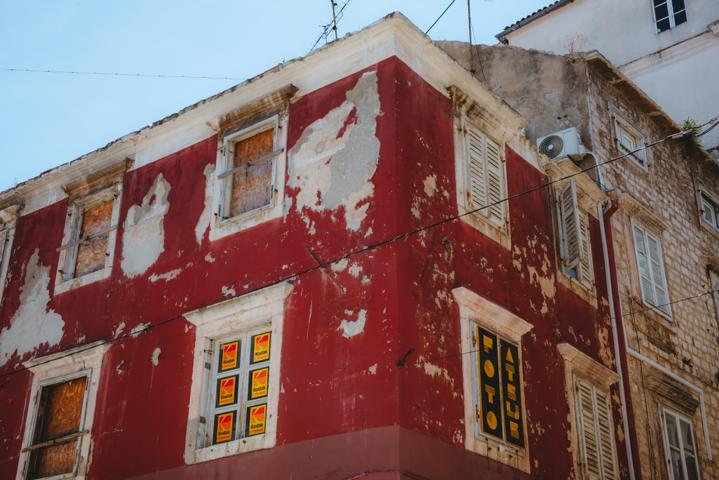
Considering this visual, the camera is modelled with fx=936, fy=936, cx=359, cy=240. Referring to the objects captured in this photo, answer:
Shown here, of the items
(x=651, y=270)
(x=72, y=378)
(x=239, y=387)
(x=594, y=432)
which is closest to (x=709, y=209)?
(x=651, y=270)

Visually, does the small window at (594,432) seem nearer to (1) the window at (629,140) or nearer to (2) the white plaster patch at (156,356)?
(1) the window at (629,140)

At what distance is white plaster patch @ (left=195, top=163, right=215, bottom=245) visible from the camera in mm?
12836

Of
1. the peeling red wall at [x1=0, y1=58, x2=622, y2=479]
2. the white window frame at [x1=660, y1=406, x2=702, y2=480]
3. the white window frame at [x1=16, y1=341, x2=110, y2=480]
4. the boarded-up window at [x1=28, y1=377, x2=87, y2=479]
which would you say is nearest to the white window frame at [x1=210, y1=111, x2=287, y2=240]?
the peeling red wall at [x1=0, y1=58, x2=622, y2=479]

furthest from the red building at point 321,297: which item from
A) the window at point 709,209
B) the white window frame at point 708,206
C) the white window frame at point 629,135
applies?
the window at point 709,209

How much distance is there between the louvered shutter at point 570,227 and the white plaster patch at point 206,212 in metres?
5.32

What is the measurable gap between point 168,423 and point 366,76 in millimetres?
5077

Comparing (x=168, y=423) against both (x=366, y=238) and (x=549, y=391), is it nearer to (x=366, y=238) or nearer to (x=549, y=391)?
(x=366, y=238)

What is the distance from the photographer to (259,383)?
11.2 m

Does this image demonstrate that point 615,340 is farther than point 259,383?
Yes

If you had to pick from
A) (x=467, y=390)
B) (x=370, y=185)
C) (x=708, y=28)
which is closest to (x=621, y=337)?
(x=467, y=390)

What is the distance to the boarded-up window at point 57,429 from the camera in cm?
1276

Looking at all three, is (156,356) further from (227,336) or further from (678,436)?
(678,436)

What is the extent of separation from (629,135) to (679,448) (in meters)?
6.09

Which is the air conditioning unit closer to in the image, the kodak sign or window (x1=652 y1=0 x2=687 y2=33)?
the kodak sign
